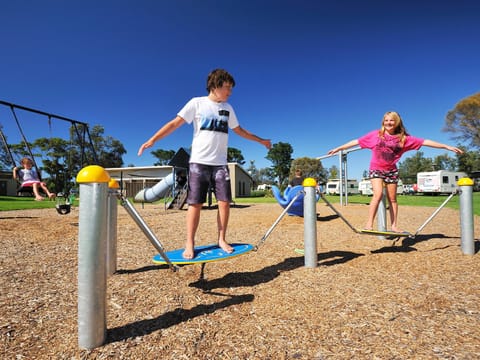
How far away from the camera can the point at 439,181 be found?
2731 cm

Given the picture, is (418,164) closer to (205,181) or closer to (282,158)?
(282,158)

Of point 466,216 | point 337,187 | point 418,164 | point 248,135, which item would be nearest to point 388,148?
point 466,216

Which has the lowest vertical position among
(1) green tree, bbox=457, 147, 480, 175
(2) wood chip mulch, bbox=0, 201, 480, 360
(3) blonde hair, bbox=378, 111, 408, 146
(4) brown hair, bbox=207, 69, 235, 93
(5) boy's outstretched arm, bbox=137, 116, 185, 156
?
(2) wood chip mulch, bbox=0, 201, 480, 360

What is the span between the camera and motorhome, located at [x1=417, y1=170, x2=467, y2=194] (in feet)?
89.5

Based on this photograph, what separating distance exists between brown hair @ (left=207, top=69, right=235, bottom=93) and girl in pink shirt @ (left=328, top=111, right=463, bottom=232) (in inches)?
67.8

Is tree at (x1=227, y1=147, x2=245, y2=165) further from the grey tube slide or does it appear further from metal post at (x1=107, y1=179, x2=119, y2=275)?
metal post at (x1=107, y1=179, x2=119, y2=275)

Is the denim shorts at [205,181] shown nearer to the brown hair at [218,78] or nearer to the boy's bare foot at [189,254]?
the boy's bare foot at [189,254]

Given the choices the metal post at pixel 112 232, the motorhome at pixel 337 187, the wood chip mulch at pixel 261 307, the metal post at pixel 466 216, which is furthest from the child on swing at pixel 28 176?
the motorhome at pixel 337 187

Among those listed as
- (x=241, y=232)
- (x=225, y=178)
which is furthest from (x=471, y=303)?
(x=241, y=232)

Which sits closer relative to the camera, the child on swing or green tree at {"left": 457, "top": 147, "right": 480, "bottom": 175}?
the child on swing

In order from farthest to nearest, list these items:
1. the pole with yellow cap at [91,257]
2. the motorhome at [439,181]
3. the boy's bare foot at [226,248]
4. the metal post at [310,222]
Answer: the motorhome at [439,181] < the metal post at [310,222] < the boy's bare foot at [226,248] < the pole with yellow cap at [91,257]

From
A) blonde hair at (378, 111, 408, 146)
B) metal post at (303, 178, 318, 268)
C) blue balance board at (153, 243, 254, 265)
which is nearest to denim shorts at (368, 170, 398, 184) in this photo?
blonde hair at (378, 111, 408, 146)

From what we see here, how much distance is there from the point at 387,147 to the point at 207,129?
240 centimetres

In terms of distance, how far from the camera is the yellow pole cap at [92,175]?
134 cm
